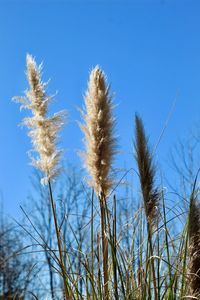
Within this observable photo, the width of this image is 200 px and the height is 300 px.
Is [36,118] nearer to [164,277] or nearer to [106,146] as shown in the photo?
[106,146]

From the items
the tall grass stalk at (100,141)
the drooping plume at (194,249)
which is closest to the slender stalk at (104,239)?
the tall grass stalk at (100,141)

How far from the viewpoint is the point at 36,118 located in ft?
9.63

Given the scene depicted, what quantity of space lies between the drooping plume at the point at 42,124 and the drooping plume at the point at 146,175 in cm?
53

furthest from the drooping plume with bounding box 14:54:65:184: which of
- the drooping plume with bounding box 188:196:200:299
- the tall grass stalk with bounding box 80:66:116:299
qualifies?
the drooping plume with bounding box 188:196:200:299

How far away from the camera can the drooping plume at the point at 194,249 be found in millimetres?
2375

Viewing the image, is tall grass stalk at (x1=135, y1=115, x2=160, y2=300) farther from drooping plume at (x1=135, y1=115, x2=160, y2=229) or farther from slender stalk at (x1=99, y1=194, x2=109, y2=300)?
slender stalk at (x1=99, y1=194, x2=109, y2=300)

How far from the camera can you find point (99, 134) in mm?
2730

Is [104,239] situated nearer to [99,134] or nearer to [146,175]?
[146,175]

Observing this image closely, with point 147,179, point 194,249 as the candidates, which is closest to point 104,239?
point 147,179

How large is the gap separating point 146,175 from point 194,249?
0.45m

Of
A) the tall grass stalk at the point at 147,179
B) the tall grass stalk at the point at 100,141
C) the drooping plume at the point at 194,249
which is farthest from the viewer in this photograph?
the tall grass stalk at the point at 100,141

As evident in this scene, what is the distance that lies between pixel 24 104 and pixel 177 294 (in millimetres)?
1418

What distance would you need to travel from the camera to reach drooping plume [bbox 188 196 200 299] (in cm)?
238

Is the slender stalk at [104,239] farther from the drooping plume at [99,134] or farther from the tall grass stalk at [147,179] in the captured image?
the tall grass stalk at [147,179]
